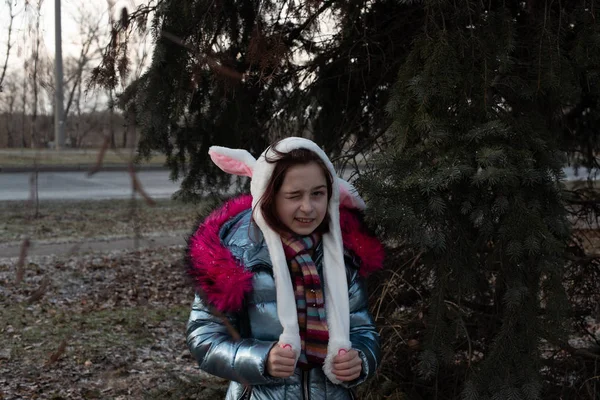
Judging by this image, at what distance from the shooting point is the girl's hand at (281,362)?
1.97 m

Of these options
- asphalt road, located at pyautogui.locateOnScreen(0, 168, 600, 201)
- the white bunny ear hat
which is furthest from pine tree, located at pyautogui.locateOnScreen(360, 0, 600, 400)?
asphalt road, located at pyautogui.locateOnScreen(0, 168, 600, 201)

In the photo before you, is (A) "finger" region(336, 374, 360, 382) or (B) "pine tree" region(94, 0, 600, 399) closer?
(A) "finger" region(336, 374, 360, 382)

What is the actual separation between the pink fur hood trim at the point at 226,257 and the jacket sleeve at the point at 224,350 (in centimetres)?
7

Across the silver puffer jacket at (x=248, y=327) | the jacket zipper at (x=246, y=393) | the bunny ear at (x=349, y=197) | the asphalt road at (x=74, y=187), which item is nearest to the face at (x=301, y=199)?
the silver puffer jacket at (x=248, y=327)

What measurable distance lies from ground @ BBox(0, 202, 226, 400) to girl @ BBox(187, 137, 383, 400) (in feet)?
0.70

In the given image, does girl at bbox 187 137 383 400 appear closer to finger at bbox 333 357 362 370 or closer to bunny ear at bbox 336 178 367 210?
finger at bbox 333 357 362 370

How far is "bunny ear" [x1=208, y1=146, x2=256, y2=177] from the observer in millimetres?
2309

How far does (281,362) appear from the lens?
197cm

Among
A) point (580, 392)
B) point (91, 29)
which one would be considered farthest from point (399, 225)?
point (580, 392)

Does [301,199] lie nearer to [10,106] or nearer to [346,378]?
[346,378]

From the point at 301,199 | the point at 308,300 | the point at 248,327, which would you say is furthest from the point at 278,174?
the point at 248,327

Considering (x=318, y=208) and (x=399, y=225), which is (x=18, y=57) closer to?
(x=318, y=208)

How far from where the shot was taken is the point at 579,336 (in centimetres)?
363

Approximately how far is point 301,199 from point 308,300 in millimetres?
302
